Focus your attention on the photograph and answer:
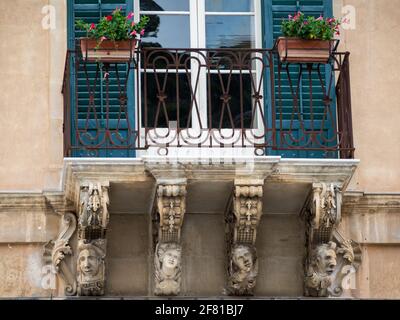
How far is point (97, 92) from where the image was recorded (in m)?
16.0

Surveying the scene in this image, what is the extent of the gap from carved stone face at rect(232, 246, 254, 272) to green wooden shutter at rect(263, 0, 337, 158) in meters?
0.90

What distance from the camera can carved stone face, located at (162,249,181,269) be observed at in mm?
15383

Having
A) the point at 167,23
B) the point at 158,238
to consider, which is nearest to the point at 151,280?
the point at 158,238

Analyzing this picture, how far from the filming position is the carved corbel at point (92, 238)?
596 inches

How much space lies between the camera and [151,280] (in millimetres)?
15617

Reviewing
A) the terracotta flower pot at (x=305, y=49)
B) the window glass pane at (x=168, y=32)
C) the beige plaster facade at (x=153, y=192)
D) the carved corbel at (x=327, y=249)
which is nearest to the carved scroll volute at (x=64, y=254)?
the beige plaster facade at (x=153, y=192)

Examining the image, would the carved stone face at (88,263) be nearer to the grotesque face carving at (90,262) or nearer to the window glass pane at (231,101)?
the grotesque face carving at (90,262)

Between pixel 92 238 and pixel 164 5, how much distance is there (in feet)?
7.65

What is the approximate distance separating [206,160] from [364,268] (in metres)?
1.76

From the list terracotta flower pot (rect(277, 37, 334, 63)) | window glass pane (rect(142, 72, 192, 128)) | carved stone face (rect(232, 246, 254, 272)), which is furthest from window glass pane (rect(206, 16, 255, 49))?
carved stone face (rect(232, 246, 254, 272))

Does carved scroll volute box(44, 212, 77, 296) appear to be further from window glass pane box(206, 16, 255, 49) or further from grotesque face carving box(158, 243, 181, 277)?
window glass pane box(206, 16, 255, 49)

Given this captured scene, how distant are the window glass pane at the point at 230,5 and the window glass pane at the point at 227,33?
79 millimetres

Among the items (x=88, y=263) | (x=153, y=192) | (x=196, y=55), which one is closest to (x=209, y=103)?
(x=196, y=55)

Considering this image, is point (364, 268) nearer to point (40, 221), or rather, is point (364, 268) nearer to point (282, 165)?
point (282, 165)
